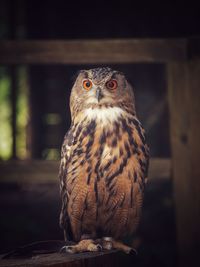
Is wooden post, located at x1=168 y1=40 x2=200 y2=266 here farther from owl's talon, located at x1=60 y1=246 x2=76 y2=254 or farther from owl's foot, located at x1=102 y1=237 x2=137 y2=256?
owl's talon, located at x1=60 y1=246 x2=76 y2=254

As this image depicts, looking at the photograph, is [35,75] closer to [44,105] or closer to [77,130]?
[44,105]

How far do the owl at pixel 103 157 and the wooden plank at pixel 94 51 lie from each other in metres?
0.95

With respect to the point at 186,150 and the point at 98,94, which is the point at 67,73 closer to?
the point at 186,150

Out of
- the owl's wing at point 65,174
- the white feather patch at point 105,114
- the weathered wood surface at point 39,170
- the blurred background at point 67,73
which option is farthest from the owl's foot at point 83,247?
the blurred background at point 67,73

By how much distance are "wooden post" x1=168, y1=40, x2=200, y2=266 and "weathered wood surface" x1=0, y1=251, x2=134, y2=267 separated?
3.58 feet

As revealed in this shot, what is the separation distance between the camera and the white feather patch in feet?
8.51

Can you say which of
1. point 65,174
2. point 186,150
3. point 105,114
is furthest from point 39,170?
point 105,114

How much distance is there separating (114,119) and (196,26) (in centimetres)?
421

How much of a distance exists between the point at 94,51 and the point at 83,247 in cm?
150

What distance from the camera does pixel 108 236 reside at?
287cm

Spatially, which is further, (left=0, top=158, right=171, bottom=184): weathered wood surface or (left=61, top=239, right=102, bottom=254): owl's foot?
(left=0, top=158, right=171, bottom=184): weathered wood surface

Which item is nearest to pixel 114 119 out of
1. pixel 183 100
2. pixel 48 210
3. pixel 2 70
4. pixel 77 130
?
pixel 77 130

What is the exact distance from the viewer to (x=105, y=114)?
2.60 m

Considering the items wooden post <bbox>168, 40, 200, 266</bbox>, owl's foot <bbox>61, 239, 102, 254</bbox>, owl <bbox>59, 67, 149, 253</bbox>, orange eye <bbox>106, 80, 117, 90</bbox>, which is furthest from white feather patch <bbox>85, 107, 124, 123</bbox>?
wooden post <bbox>168, 40, 200, 266</bbox>
